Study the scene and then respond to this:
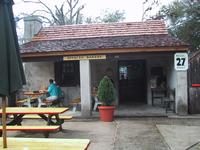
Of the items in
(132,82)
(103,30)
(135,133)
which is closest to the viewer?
(135,133)

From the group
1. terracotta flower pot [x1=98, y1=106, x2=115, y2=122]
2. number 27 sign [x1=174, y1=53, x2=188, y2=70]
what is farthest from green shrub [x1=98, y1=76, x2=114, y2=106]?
number 27 sign [x1=174, y1=53, x2=188, y2=70]

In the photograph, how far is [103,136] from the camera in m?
9.58

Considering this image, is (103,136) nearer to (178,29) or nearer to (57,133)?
(57,133)

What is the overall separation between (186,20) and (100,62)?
1206cm

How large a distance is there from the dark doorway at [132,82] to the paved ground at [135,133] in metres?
4.64

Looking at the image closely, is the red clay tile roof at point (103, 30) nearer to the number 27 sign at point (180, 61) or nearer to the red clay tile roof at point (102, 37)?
the red clay tile roof at point (102, 37)

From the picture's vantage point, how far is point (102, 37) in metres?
16.0

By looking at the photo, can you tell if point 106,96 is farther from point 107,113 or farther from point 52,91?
point 52,91

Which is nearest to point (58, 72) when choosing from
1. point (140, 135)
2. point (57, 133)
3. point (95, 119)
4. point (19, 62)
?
point (95, 119)

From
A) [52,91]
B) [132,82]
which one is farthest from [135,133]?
[132,82]

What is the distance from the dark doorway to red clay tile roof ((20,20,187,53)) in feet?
5.46

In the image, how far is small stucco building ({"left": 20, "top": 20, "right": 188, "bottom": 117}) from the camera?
13.8 metres

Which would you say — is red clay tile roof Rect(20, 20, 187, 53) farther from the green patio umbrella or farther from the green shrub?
the green patio umbrella

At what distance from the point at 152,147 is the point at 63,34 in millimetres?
10060
